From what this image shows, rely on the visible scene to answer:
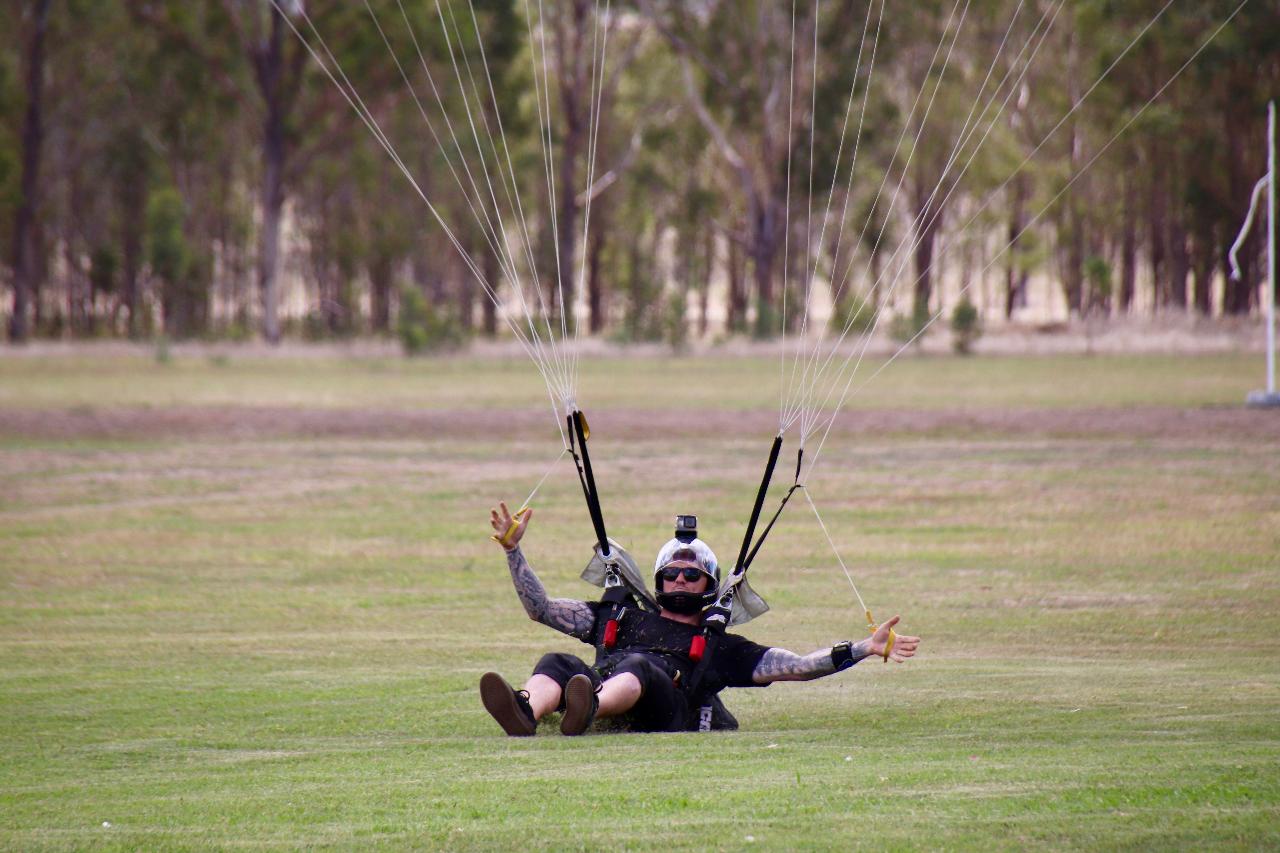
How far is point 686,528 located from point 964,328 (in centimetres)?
4238

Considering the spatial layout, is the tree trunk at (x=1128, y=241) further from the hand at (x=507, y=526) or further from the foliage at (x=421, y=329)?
the hand at (x=507, y=526)

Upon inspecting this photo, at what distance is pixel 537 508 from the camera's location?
18328 mm

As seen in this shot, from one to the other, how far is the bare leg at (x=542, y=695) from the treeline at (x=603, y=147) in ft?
120

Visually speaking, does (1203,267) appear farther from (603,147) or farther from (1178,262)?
(603,147)

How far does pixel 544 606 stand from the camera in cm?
862

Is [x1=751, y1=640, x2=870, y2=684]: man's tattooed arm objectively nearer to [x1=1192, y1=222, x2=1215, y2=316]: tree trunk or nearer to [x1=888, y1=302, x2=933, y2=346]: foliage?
[x1=888, y1=302, x2=933, y2=346]: foliage

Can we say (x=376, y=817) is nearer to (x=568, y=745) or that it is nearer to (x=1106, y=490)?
(x=568, y=745)

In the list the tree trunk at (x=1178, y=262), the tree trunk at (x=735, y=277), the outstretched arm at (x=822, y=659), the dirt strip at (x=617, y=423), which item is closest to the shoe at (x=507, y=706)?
the outstretched arm at (x=822, y=659)

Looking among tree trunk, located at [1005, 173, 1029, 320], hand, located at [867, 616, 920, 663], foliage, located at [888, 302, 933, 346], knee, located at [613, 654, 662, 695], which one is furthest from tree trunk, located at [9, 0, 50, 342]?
hand, located at [867, 616, 920, 663]

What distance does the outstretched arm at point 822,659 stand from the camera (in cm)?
763

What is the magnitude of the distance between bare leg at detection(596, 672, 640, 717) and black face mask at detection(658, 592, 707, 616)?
70 centimetres

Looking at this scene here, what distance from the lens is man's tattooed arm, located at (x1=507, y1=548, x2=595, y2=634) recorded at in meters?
8.58

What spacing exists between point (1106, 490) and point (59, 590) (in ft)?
35.6

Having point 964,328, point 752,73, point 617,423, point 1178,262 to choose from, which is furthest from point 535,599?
point 1178,262
